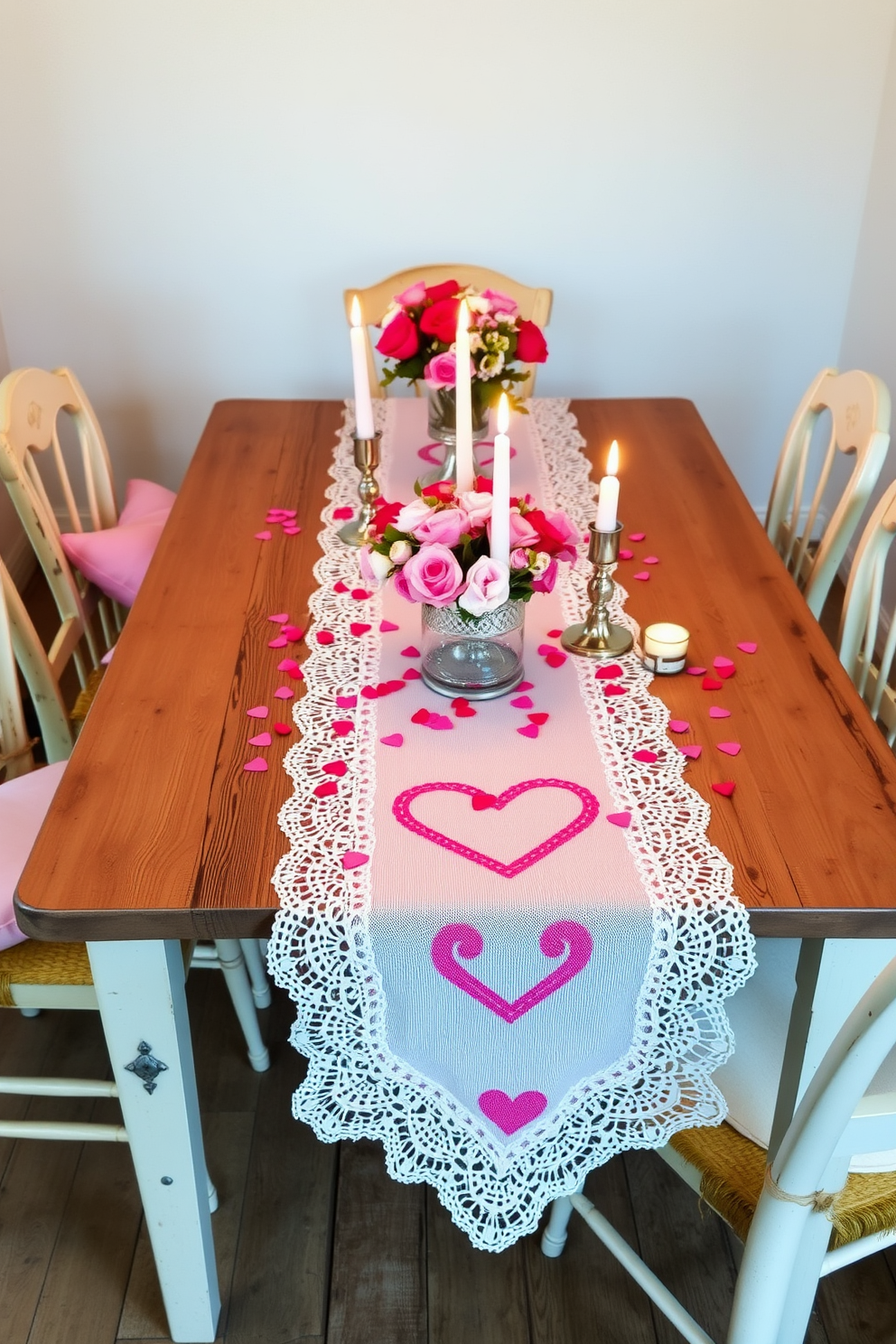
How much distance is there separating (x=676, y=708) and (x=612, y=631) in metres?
0.17

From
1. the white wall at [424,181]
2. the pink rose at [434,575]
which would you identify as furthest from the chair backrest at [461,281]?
the pink rose at [434,575]

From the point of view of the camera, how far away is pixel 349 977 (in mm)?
1042

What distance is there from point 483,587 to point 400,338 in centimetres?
71

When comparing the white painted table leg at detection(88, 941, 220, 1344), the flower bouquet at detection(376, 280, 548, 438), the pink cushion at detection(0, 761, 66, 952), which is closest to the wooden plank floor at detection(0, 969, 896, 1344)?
the white painted table leg at detection(88, 941, 220, 1344)

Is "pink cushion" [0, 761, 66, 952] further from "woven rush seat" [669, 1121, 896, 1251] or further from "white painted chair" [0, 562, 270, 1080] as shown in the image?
"woven rush seat" [669, 1121, 896, 1251]

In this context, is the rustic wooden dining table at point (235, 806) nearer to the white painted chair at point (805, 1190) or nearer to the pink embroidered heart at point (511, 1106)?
the white painted chair at point (805, 1190)

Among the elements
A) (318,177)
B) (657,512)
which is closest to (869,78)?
(318,177)

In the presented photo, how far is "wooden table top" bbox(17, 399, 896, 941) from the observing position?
104 centimetres

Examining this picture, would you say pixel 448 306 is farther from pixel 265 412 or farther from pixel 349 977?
pixel 349 977

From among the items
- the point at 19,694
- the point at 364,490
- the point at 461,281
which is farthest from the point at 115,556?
the point at 461,281

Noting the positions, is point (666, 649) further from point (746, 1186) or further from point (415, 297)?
point (415, 297)

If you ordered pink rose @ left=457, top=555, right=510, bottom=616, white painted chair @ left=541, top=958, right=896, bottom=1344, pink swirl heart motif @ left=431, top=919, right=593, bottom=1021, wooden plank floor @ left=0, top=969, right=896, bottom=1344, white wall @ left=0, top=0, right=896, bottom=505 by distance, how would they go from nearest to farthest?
white painted chair @ left=541, top=958, right=896, bottom=1344 < pink swirl heart motif @ left=431, top=919, right=593, bottom=1021 < pink rose @ left=457, top=555, right=510, bottom=616 < wooden plank floor @ left=0, top=969, right=896, bottom=1344 < white wall @ left=0, top=0, right=896, bottom=505

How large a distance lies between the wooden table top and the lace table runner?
48 millimetres

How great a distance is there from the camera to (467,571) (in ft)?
4.21
